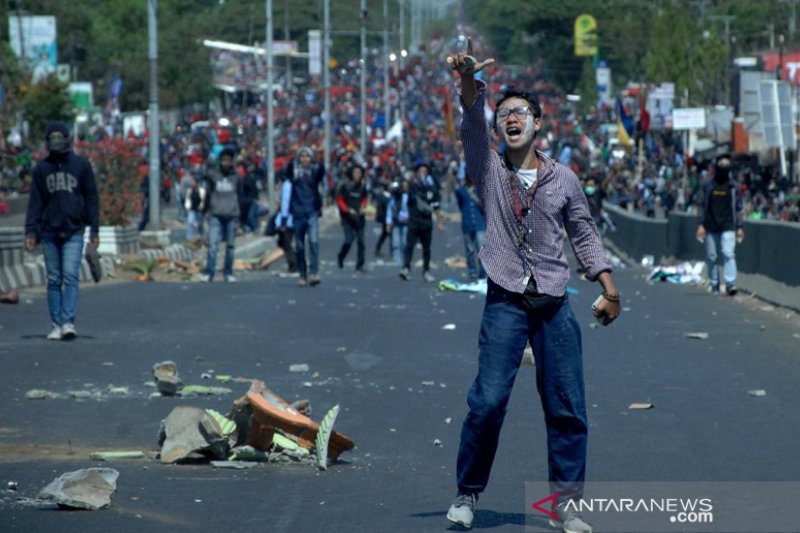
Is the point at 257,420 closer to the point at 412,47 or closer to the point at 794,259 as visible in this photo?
the point at 794,259

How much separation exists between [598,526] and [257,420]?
7.96 feet

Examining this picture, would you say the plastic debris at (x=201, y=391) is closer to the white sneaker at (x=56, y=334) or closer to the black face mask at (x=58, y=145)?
the white sneaker at (x=56, y=334)

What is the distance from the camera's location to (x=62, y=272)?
1535cm

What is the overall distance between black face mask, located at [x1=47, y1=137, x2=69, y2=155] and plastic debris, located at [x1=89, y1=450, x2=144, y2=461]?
622cm

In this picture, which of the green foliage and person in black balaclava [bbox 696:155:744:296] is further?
the green foliage

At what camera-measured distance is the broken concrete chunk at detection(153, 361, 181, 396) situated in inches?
Result: 464

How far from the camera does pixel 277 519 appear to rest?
25.1ft

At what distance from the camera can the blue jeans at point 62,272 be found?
15.3 m

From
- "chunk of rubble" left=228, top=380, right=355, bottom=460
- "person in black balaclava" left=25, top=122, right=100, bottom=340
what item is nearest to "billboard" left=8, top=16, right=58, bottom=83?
"person in black balaclava" left=25, top=122, right=100, bottom=340

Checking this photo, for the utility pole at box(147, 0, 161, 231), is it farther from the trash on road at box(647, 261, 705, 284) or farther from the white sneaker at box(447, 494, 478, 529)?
the white sneaker at box(447, 494, 478, 529)

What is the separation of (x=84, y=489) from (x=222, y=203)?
17.2 meters

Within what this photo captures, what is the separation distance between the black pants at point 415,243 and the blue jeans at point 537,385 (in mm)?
18881

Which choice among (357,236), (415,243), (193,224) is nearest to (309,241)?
(415,243)

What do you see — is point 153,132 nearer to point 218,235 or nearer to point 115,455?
point 218,235
